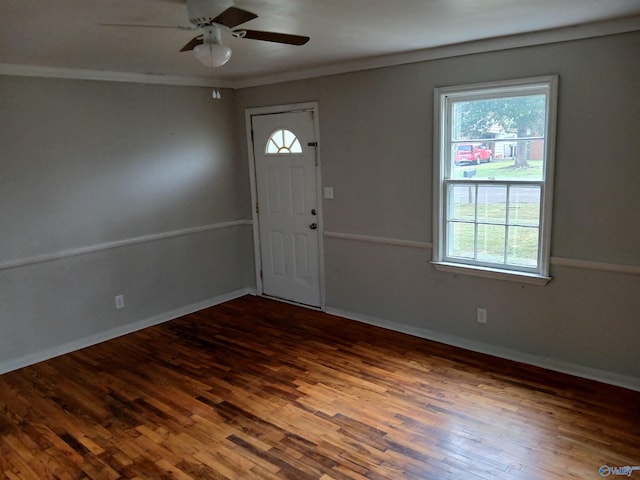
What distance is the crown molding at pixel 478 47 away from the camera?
9.63 ft

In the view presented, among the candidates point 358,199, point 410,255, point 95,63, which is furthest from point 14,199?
point 410,255

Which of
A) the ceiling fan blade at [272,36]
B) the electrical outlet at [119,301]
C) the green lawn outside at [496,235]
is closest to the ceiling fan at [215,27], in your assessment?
the ceiling fan blade at [272,36]

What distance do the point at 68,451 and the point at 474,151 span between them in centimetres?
325

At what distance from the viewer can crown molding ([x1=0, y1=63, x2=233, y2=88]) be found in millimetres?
3619

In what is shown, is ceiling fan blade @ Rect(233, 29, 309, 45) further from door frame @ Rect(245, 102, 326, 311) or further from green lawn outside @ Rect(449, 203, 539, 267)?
door frame @ Rect(245, 102, 326, 311)

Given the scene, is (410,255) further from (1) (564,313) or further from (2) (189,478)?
(2) (189,478)

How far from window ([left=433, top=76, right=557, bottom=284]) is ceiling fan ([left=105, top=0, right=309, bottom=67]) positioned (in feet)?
5.41

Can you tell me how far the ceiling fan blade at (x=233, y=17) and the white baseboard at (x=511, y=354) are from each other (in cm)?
290

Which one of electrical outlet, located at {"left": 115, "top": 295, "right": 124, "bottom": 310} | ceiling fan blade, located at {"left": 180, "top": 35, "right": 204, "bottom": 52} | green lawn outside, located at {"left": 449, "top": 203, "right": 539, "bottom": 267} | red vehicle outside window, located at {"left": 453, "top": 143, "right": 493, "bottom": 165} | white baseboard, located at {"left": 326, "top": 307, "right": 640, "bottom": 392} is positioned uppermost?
ceiling fan blade, located at {"left": 180, "top": 35, "right": 204, "bottom": 52}

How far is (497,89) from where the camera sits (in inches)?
134

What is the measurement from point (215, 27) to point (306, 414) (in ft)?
7.34

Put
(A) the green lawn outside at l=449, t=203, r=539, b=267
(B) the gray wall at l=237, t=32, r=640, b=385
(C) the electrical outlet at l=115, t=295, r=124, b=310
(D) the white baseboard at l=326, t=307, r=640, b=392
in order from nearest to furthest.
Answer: (B) the gray wall at l=237, t=32, r=640, b=385, (D) the white baseboard at l=326, t=307, r=640, b=392, (A) the green lawn outside at l=449, t=203, r=539, b=267, (C) the electrical outlet at l=115, t=295, r=124, b=310

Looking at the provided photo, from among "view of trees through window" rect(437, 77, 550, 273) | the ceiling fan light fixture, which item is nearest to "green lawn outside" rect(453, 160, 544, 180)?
"view of trees through window" rect(437, 77, 550, 273)

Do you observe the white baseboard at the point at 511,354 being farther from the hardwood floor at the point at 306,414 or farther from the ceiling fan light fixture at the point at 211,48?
the ceiling fan light fixture at the point at 211,48
